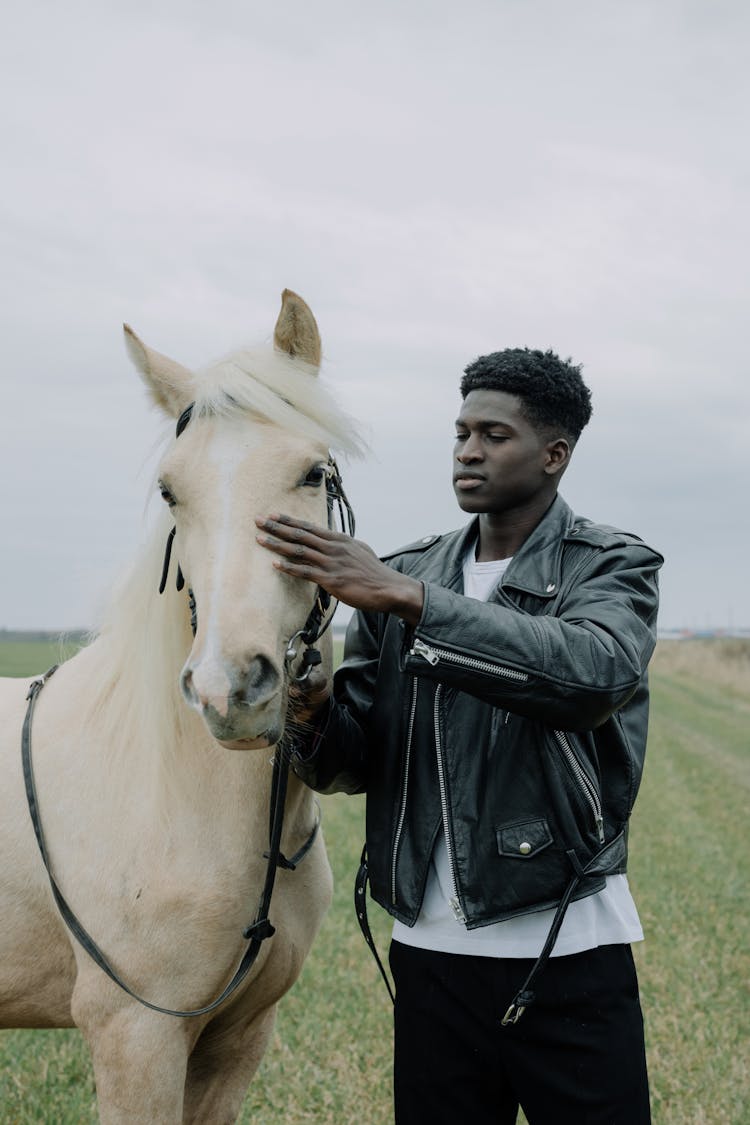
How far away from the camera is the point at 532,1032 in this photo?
236cm

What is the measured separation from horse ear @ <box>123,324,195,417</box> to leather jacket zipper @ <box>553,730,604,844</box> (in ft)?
4.22

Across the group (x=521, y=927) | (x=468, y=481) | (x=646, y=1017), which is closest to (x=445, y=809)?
(x=521, y=927)

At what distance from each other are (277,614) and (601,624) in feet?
2.48

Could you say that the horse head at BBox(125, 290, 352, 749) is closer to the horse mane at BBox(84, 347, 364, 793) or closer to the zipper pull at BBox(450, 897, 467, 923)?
the horse mane at BBox(84, 347, 364, 793)

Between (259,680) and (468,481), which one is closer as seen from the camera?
(259,680)

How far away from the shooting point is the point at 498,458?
8.24 feet

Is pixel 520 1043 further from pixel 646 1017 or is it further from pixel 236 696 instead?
pixel 646 1017

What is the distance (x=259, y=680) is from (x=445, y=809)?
2.38 ft

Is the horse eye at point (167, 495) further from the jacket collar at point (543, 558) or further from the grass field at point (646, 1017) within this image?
the grass field at point (646, 1017)

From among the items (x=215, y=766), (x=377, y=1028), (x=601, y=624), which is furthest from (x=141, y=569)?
(x=377, y=1028)

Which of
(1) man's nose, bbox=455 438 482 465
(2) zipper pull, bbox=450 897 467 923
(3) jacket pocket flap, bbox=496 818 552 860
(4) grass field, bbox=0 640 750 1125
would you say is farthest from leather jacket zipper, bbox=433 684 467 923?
Result: (4) grass field, bbox=0 640 750 1125

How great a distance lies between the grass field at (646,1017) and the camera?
176 inches

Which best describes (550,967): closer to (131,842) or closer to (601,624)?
(601,624)

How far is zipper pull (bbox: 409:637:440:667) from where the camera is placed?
2.10 metres
